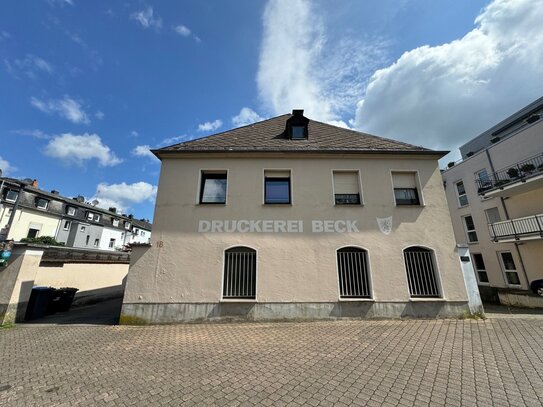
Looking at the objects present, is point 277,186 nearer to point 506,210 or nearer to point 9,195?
point 506,210

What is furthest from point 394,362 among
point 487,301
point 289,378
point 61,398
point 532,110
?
point 532,110

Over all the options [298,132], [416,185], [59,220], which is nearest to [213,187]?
[298,132]

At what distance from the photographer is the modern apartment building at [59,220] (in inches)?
1013

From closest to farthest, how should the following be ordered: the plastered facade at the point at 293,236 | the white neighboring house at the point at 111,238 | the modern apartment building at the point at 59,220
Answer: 1. the plastered facade at the point at 293,236
2. the modern apartment building at the point at 59,220
3. the white neighboring house at the point at 111,238

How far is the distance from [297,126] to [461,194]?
1569cm

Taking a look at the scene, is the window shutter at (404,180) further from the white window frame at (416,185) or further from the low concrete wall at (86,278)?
the low concrete wall at (86,278)

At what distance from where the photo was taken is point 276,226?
9.03 meters

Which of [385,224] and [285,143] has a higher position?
[285,143]

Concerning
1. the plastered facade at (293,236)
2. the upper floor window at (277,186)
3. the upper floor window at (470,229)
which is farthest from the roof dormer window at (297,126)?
the upper floor window at (470,229)

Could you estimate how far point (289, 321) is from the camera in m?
8.10

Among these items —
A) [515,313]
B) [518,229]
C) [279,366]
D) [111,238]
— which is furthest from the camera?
[111,238]

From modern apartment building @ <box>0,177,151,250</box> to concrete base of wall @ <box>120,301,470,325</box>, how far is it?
2000 centimetres

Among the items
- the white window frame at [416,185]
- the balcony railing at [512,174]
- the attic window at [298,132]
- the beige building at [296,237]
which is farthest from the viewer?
the balcony railing at [512,174]

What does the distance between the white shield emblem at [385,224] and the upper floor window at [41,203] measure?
39069 mm
